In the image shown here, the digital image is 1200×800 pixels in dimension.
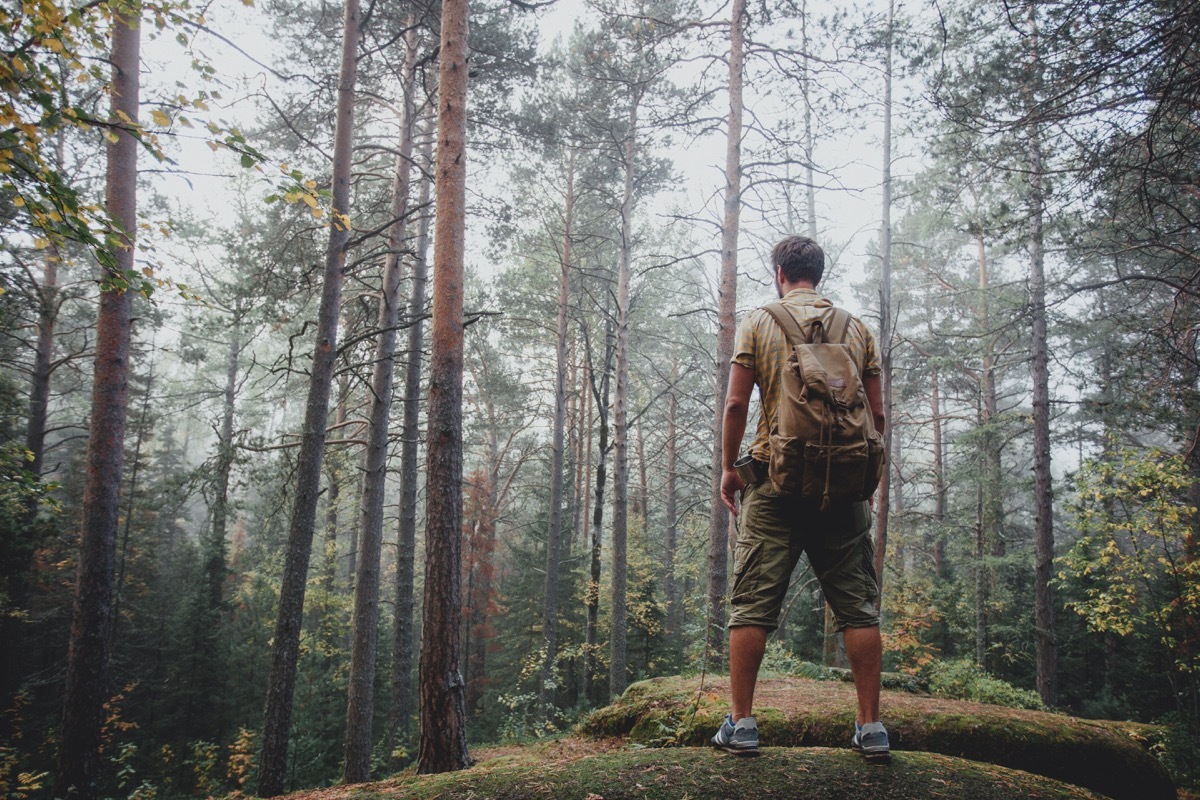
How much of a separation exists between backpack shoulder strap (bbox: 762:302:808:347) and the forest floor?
1851 millimetres

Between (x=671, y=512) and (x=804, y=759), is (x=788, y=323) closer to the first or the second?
(x=804, y=759)

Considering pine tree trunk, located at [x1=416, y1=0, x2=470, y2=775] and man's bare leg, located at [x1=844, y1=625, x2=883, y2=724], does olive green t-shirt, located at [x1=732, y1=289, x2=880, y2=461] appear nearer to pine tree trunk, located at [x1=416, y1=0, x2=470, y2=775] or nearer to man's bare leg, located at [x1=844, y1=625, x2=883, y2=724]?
man's bare leg, located at [x1=844, y1=625, x2=883, y2=724]

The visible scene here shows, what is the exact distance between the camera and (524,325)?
16.9m

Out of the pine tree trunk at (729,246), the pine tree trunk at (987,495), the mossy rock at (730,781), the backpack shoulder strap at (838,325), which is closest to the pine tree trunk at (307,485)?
the mossy rock at (730,781)

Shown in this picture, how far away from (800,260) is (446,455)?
322cm

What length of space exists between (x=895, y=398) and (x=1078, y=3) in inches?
646

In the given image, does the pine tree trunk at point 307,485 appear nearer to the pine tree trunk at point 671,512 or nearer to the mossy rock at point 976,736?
the mossy rock at point 976,736

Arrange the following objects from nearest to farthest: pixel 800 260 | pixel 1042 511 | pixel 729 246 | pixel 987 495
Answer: pixel 800 260, pixel 729 246, pixel 1042 511, pixel 987 495

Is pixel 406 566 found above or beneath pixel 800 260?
beneath

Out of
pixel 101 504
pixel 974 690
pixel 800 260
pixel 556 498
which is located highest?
pixel 800 260

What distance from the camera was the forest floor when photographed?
7.43ft

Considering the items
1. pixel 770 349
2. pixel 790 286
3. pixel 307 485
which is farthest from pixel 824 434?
pixel 307 485

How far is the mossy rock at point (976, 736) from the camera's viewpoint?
11.5 ft

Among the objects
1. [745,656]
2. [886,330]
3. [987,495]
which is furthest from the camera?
[987,495]
